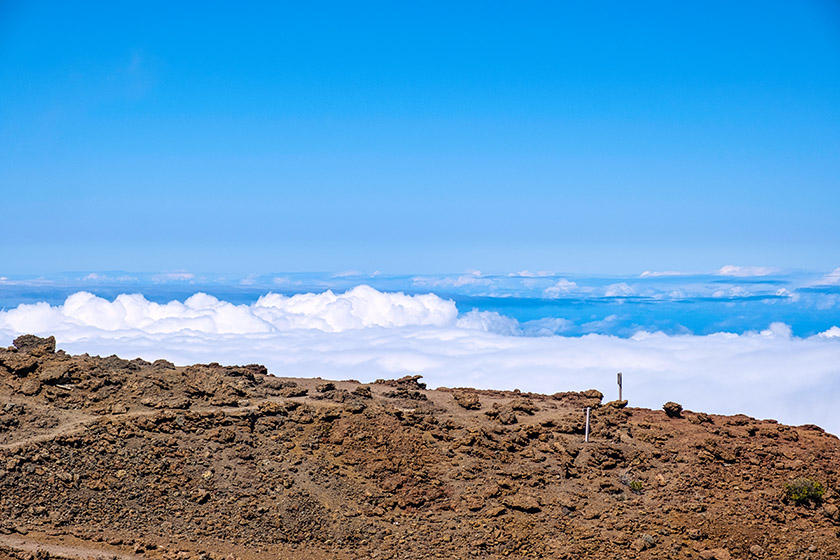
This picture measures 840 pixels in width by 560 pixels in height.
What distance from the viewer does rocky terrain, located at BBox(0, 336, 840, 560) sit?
2067 centimetres

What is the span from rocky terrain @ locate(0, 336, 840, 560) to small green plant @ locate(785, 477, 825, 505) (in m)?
0.06

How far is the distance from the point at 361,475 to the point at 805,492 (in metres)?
14.2

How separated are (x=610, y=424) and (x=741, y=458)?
15.1 feet

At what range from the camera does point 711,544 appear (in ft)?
70.5

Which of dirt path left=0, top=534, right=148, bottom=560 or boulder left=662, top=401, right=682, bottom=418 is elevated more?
boulder left=662, top=401, right=682, bottom=418

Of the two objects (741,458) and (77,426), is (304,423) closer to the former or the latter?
(77,426)

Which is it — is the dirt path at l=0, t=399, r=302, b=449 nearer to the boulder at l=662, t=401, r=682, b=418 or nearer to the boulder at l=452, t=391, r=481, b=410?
the boulder at l=452, t=391, r=481, b=410

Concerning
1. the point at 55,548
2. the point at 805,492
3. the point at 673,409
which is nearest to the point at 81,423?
the point at 55,548

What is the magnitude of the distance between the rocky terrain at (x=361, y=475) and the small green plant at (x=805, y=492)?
6cm

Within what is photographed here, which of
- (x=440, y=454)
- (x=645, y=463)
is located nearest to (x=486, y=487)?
(x=440, y=454)

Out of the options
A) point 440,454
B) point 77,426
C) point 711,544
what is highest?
point 77,426

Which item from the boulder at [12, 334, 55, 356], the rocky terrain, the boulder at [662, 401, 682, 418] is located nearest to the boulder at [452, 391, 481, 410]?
the rocky terrain

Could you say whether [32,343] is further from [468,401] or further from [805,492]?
[805,492]

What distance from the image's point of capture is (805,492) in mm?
23672
